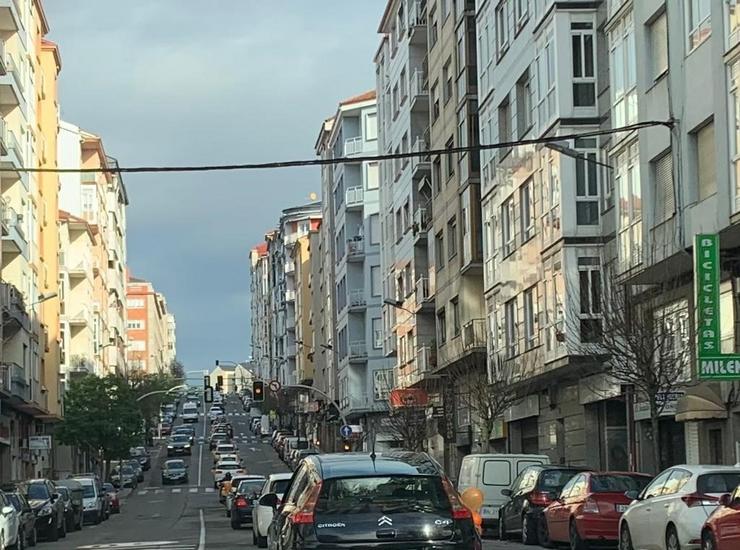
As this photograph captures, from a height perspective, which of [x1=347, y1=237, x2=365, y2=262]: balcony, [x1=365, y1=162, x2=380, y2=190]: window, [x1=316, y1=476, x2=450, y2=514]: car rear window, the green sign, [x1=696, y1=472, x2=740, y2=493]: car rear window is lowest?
[x1=696, y1=472, x2=740, y2=493]: car rear window

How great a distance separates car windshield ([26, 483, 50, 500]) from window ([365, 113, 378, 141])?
184 ft

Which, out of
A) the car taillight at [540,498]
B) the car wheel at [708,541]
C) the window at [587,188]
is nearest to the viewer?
the car wheel at [708,541]

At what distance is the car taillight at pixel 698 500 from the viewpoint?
18.9 meters

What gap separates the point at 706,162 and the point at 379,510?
17103 millimetres

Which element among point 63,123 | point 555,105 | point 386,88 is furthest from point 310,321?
point 555,105

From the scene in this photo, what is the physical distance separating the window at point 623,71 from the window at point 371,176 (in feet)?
185

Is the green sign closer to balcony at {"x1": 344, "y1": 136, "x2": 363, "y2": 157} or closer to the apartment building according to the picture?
the apartment building

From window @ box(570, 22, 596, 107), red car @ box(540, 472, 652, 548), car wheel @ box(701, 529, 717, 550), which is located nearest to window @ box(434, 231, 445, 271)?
window @ box(570, 22, 596, 107)

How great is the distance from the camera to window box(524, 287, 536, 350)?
4162 centimetres

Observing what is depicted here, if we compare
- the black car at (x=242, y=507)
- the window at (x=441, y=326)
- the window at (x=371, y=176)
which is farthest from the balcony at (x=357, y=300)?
the black car at (x=242, y=507)

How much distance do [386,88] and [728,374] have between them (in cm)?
4899

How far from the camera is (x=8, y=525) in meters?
28.5

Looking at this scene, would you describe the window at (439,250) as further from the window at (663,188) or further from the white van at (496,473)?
the window at (663,188)

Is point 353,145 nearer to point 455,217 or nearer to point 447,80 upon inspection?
point 447,80
